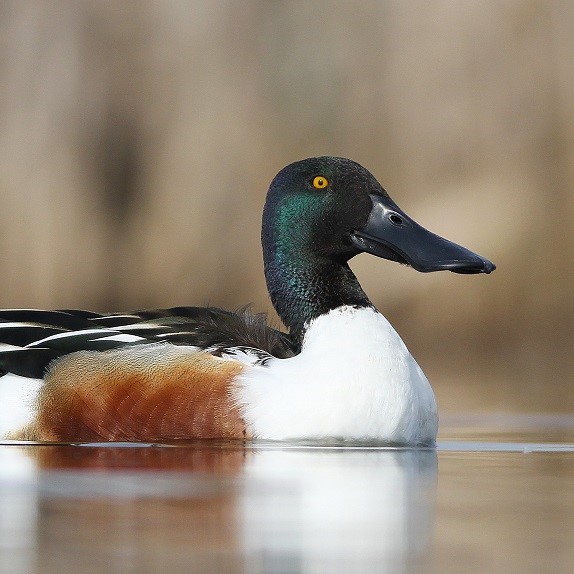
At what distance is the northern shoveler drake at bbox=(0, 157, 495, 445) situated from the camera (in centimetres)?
480

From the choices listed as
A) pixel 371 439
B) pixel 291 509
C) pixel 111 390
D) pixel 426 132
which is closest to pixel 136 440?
pixel 111 390

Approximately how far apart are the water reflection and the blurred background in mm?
5282

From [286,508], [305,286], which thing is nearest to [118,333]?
[305,286]

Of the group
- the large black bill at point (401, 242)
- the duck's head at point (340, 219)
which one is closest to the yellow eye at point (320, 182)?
the duck's head at point (340, 219)

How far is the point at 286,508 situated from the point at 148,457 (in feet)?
3.85

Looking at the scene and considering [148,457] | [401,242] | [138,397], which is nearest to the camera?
[148,457]

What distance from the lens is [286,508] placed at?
11.2 feet

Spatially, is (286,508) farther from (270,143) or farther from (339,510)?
(270,143)

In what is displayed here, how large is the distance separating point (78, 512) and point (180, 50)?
299 inches

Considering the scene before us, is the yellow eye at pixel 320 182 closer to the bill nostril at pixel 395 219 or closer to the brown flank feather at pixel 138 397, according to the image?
the bill nostril at pixel 395 219

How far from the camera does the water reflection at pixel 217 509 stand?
8.90ft

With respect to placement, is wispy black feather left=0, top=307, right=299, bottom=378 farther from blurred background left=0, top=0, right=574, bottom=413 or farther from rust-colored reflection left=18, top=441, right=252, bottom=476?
blurred background left=0, top=0, right=574, bottom=413

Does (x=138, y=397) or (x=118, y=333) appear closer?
(x=138, y=397)

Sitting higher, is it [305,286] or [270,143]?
[270,143]
